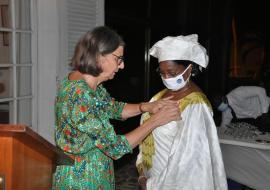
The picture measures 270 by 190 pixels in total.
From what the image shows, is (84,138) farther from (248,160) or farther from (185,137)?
(248,160)

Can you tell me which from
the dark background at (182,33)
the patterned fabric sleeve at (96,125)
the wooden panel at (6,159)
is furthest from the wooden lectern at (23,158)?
the dark background at (182,33)

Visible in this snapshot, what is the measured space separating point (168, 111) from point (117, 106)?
0.43 meters

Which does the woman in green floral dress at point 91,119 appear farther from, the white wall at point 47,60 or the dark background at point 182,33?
the dark background at point 182,33

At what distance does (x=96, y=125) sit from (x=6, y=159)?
0.59 m

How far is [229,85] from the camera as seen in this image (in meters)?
7.79

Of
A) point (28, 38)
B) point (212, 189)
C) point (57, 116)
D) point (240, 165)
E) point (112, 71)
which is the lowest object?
point (240, 165)

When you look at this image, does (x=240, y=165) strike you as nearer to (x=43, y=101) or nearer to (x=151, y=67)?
(x=43, y=101)

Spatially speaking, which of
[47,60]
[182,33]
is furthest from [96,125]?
[182,33]

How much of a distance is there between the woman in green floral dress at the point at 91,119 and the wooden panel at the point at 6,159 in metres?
0.57

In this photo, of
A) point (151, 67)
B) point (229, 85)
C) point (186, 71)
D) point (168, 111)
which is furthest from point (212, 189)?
point (229, 85)

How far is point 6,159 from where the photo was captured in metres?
1.01

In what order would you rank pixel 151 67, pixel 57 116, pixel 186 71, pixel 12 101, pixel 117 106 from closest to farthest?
pixel 57 116
pixel 186 71
pixel 117 106
pixel 12 101
pixel 151 67

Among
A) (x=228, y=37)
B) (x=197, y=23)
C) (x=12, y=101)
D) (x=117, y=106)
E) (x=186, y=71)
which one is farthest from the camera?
(x=228, y=37)

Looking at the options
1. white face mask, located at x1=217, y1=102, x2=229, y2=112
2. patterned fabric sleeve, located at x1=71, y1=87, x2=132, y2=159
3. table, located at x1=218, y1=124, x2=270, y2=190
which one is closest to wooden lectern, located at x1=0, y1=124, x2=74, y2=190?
patterned fabric sleeve, located at x1=71, y1=87, x2=132, y2=159
